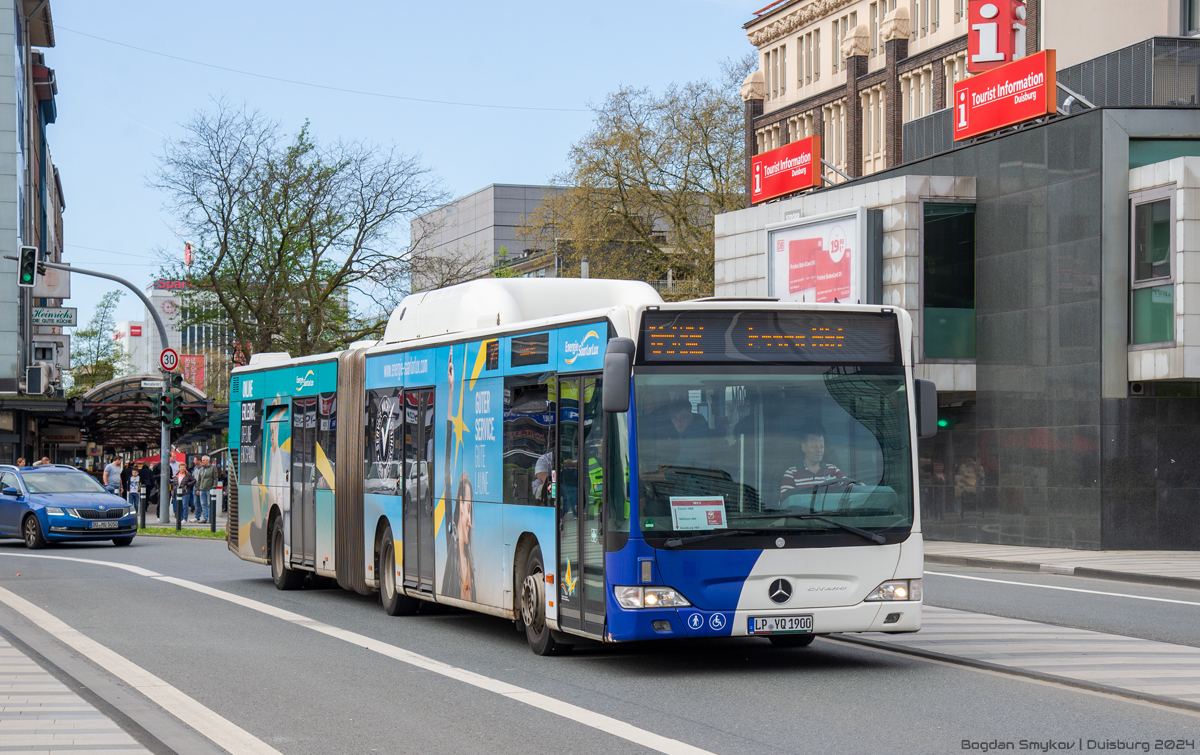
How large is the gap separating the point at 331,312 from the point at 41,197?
4532 centimetres

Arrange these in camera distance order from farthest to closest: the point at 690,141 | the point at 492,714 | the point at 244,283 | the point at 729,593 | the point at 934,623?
the point at 690,141 < the point at 244,283 < the point at 934,623 < the point at 729,593 < the point at 492,714

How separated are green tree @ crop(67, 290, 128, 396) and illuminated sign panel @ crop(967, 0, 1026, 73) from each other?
217 feet

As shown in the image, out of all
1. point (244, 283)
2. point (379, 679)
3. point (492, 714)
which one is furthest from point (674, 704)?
point (244, 283)

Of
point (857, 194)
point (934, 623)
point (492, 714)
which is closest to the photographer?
point (492, 714)

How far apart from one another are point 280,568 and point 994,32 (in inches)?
933

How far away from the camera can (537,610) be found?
11.6 meters

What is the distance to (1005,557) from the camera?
24.9 m

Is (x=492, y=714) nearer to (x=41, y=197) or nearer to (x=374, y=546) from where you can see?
(x=374, y=546)

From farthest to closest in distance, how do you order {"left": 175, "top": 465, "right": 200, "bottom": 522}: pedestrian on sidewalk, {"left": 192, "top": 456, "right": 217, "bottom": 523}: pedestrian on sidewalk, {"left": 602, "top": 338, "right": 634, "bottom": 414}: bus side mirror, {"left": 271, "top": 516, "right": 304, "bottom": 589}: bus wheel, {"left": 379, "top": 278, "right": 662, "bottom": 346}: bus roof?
{"left": 192, "top": 456, "right": 217, "bottom": 523}: pedestrian on sidewalk, {"left": 175, "top": 465, "right": 200, "bottom": 522}: pedestrian on sidewalk, {"left": 271, "top": 516, "right": 304, "bottom": 589}: bus wheel, {"left": 379, "top": 278, "right": 662, "bottom": 346}: bus roof, {"left": 602, "top": 338, "right": 634, "bottom": 414}: bus side mirror

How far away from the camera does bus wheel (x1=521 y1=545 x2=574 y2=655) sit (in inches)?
452

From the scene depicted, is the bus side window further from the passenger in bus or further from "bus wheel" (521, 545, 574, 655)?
the passenger in bus

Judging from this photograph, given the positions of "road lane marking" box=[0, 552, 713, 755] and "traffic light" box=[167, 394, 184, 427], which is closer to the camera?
"road lane marking" box=[0, 552, 713, 755]

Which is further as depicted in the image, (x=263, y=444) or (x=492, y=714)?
(x=263, y=444)

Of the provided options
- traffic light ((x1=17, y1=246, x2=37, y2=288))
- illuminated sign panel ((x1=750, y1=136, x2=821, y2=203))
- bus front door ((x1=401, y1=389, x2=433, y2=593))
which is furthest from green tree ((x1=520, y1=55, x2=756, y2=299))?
bus front door ((x1=401, y1=389, x2=433, y2=593))
